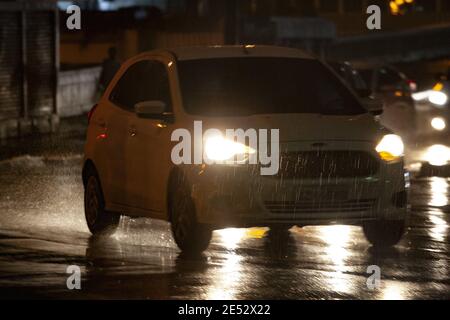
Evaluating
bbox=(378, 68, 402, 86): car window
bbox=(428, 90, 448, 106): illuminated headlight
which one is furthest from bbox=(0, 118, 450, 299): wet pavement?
bbox=(378, 68, 402, 86): car window

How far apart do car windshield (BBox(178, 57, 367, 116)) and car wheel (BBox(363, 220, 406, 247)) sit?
1.00 metres

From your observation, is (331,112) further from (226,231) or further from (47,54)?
(47,54)

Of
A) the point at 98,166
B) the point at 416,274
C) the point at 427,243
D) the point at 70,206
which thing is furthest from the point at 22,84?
the point at 416,274

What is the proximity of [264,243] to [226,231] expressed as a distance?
38.2 inches

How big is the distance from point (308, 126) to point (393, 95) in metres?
17.8

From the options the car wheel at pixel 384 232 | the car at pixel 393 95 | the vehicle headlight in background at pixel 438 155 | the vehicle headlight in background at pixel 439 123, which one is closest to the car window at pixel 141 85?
the car wheel at pixel 384 232

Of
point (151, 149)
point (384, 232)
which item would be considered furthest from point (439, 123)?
point (151, 149)

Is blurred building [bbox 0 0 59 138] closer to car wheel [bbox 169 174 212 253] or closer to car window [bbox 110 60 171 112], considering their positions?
car window [bbox 110 60 171 112]

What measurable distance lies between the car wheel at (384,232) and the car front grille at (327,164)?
0.57 metres

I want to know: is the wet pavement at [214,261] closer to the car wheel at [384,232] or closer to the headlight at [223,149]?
the car wheel at [384,232]

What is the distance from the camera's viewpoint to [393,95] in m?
29.3

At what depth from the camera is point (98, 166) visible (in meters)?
13.5

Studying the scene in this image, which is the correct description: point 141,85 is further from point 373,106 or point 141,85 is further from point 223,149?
point 373,106

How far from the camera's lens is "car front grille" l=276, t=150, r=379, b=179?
11.5m
